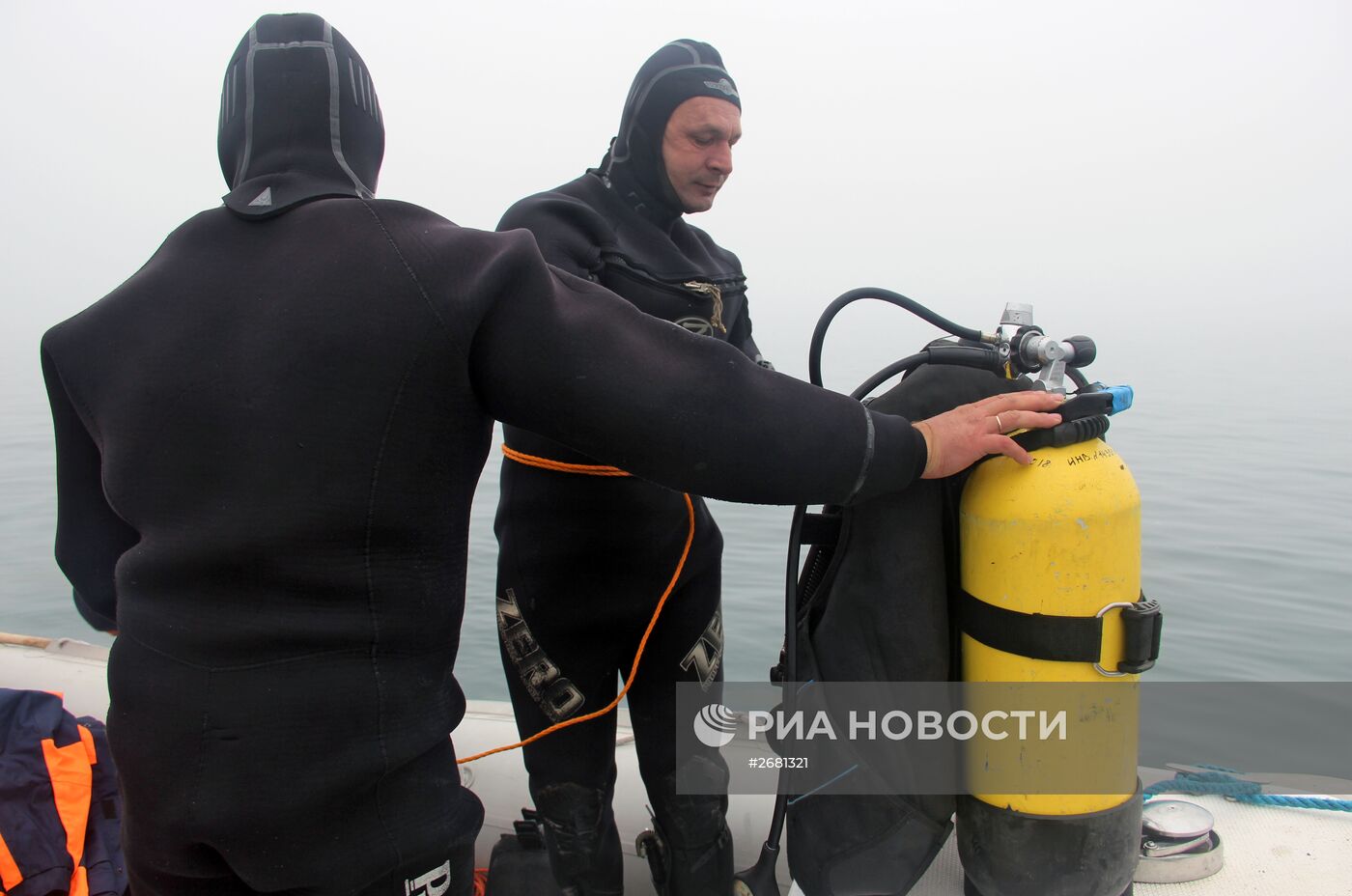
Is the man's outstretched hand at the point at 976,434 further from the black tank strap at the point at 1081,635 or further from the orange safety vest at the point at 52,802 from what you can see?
the orange safety vest at the point at 52,802

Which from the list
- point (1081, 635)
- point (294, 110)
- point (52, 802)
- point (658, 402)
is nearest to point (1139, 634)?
point (1081, 635)

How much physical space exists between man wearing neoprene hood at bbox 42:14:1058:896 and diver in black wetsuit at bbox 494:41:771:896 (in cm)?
62

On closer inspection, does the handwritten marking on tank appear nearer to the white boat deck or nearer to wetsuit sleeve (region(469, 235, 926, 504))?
wetsuit sleeve (region(469, 235, 926, 504))

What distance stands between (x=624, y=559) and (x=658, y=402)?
77 centimetres

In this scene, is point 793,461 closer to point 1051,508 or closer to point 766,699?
point 1051,508

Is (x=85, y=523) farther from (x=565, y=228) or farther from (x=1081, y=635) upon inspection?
(x=1081, y=635)

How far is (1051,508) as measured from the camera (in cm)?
121

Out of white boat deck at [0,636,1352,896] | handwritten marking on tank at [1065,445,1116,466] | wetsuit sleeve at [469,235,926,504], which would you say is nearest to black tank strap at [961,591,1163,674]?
handwritten marking on tank at [1065,445,1116,466]

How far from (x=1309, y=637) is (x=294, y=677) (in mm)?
5044

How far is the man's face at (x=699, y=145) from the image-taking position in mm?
1855

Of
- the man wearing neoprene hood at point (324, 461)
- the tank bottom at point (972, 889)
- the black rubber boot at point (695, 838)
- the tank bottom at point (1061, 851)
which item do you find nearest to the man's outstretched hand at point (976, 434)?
the man wearing neoprene hood at point (324, 461)

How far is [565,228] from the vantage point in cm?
171

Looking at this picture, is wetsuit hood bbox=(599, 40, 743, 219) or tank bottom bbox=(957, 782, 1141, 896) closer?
tank bottom bbox=(957, 782, 1141, 896)

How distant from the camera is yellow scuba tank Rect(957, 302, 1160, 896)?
123 cm
